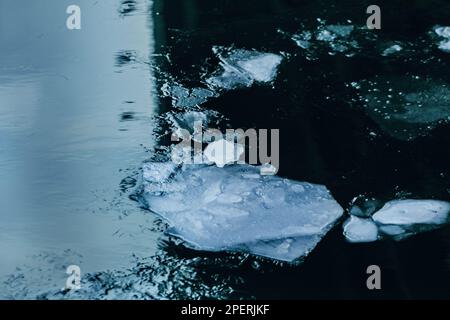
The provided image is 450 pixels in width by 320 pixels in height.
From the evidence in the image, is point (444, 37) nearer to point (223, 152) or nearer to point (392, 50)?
point (392, 50)

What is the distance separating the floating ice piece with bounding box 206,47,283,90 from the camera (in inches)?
78.0

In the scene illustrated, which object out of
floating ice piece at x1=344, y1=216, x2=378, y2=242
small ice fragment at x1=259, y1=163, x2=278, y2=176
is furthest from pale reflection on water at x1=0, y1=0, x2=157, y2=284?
floating ice piece at x1=344, y1=216, x2=378, y2=242

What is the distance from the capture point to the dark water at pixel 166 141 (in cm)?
129

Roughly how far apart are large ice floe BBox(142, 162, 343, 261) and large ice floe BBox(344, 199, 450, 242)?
0.20ft

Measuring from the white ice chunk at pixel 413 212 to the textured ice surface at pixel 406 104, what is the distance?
0.33 meters

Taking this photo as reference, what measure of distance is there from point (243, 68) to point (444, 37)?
0.90 m

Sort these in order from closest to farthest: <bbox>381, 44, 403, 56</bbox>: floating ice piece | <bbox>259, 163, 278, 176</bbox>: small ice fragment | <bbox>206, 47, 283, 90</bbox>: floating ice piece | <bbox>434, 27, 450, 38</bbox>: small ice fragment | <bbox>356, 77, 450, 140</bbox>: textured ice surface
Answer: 1. <bbox>259, 163, 278, 176</bbox>: small ice fragment
2. <bbox>356, 77, 450, 140</bbox>: textured ice surface
3. <bbox>206, 47, 283, 90</bbox>: floating ice piece
4. <bbox>381, 44, 403, 56</bbox>: floating ice piece
5. <bbox>434, 27, 450, 38</bbox>: small ice fragment

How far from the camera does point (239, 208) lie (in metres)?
1.45

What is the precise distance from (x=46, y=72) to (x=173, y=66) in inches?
18.9

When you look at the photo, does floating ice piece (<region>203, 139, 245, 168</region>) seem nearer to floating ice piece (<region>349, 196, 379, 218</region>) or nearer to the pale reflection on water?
the pale reflection on water

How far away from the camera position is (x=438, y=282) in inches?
49.9
